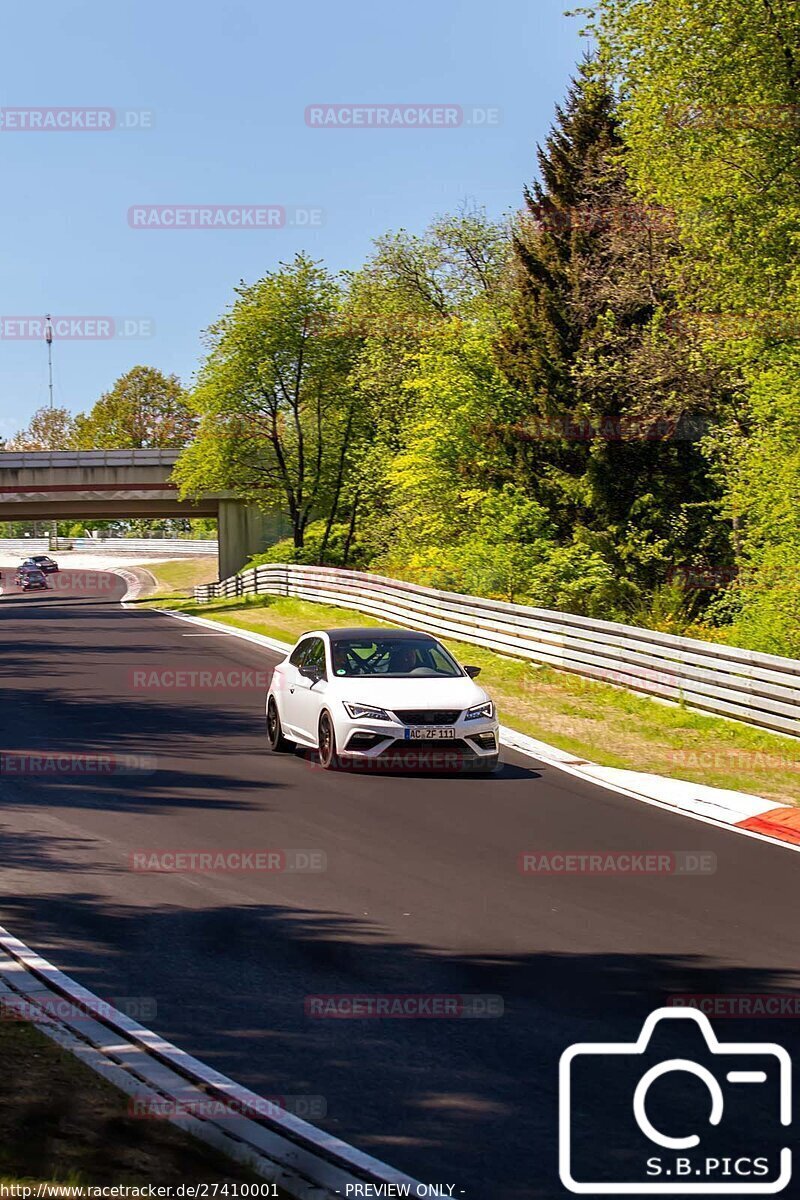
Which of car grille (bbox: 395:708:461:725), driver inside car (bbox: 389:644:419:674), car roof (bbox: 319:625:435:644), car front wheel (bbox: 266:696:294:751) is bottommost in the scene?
car front wheel (bbox: 266:696:294:751)

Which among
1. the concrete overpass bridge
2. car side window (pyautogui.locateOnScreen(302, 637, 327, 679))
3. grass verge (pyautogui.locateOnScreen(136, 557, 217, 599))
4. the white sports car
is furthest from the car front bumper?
grass verge (pyautogui.locateOnScreen(136, 557, 217, 599))

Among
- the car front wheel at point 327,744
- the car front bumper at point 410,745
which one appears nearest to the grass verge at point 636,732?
the car front bumper at point 410,745

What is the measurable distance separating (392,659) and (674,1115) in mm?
11167

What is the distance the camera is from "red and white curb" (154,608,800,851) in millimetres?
13609

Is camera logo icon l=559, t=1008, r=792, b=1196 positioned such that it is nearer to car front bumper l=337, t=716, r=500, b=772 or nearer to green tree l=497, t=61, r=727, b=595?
car front bumper l=337, t=716, r=500, b=772

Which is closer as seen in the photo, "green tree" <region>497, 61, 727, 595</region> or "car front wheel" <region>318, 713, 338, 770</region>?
"car front wheel" <region>318, 713, 338, 770</region>

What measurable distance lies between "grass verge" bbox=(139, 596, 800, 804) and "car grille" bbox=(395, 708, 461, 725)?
2.78 m

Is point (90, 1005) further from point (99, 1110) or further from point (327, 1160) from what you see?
point (327, 1160)

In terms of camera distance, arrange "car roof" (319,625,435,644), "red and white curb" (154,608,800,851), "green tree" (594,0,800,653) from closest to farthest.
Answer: "red and white curb" (154,608,800,851) → "car roof" (319,625,435,644) → "green tree" (594,0,800,653)

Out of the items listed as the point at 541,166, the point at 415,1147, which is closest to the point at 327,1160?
the point at 415,1147

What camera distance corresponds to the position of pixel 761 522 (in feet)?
92.6

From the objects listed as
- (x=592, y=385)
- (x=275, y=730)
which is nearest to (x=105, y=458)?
(x=592, y=385)

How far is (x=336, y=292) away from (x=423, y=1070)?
56206mm

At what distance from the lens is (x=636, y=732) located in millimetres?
20000
